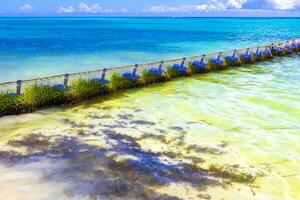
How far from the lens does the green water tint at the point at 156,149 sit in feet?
33.5

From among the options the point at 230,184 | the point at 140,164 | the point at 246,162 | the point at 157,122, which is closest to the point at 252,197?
the point at 230,184

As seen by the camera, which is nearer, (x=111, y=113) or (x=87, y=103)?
(x=111, y=113)

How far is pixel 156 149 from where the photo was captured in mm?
12891

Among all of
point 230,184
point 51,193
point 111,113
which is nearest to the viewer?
point 51,193

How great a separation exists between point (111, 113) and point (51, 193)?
7557 mm

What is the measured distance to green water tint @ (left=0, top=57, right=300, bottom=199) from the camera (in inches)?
402

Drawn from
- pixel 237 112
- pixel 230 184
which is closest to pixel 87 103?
pixel 237 112

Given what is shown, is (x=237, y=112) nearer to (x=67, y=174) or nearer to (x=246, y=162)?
(x=246, y=162)

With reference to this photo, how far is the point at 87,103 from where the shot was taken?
1864 cm

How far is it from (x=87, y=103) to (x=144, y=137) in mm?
5454

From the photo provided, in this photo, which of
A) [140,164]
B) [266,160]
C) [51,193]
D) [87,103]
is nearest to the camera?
[51,193]

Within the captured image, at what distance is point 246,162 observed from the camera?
40.0 ft

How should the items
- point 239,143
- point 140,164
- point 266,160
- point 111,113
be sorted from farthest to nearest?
point 111,113, point 239,143, point 266,160, point 140,164

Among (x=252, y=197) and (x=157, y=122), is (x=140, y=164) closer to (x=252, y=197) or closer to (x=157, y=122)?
(x=252, y=197)
